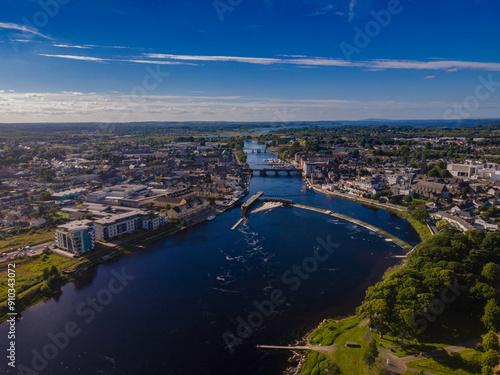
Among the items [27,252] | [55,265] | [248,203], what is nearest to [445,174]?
[248,203]

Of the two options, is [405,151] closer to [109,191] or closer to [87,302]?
[109,191]

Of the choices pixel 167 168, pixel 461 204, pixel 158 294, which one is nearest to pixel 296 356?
pixel 158 294

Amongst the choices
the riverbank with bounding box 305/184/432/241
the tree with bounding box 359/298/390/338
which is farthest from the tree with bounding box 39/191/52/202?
the tree with bounding box 359/298/390/338

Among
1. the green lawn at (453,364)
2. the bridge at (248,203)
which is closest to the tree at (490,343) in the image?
the green lawn at (453,364)

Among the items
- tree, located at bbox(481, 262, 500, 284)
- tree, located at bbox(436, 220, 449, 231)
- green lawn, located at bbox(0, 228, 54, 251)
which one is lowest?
green lawn, located at bbox(0, 228, 54, 251)

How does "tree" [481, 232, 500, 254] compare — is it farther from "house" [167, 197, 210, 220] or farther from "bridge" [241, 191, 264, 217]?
"house" [167, 197, 210, 220]

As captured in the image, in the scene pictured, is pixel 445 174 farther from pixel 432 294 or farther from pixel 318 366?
pixel 318 366
